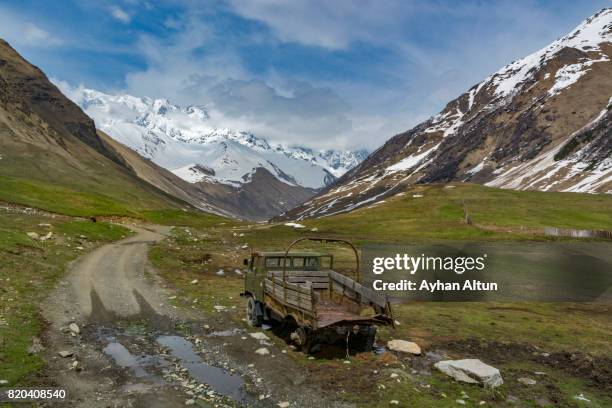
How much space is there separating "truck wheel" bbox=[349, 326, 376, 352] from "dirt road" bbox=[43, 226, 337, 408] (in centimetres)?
274

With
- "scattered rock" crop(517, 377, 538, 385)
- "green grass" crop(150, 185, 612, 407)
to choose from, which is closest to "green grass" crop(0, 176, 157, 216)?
"green grass" crop(150, 185, 612, 407)

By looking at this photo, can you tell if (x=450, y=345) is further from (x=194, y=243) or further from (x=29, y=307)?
(x=194, y=243)

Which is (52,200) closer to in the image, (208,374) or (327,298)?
(327,298)

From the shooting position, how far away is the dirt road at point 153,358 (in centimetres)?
1470

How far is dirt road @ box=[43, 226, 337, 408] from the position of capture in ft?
48.2

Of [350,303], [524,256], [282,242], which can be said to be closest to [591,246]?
[524,256]

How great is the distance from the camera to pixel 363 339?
64.0 ft

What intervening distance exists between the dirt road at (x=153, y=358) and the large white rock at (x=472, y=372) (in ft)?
16.6

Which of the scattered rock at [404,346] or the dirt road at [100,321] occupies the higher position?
the scattered rock at [404,346]

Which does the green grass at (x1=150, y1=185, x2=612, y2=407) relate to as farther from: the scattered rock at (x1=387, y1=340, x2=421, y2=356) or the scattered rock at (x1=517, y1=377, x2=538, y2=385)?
the scattered rock at (x1=387, y1=340, x2=421, y2=356)

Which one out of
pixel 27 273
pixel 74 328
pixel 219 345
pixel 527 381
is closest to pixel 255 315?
pixel 219 345

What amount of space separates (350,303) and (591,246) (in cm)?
5400

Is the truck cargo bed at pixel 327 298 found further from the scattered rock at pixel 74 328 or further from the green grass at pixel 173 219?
the green grass at pixel 173 219

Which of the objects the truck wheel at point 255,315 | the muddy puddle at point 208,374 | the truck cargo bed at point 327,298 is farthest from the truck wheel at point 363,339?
the truck wheel at point 255,315
